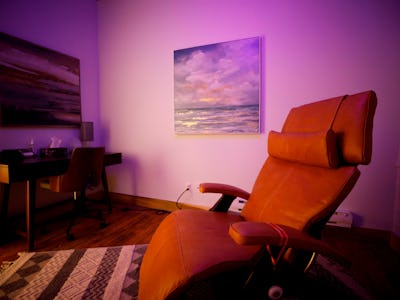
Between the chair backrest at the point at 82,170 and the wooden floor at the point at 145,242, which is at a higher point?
the chair backrest at the point at 82,170

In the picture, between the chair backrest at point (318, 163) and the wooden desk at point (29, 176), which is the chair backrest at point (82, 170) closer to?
the wooden desk at point (29, 176)

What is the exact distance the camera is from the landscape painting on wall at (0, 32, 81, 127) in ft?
6.64

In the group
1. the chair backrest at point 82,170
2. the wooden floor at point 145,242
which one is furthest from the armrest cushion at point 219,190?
the chair backrest at point 82,170

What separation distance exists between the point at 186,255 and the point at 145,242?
123 centimetres

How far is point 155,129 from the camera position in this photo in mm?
2676

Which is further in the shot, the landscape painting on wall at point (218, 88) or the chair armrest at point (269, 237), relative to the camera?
the landscape painting on wall at point (218, 88)

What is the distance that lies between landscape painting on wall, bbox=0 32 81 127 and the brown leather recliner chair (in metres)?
2.06

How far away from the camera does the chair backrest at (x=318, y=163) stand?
85 centimetres

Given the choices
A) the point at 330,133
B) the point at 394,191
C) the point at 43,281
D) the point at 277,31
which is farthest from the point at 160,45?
the point at 394,191

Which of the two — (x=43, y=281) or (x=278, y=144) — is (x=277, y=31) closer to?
(x=278, y=144)

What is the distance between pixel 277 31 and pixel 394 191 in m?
1.76

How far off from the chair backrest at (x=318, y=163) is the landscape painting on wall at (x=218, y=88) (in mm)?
994

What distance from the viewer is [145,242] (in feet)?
6.10

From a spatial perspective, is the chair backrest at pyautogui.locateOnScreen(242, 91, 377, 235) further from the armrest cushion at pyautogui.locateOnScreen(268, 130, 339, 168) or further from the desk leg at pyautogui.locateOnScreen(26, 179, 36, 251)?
the desk leg at pyautogui.locateOnScreen(26, 179, 36, 251)
